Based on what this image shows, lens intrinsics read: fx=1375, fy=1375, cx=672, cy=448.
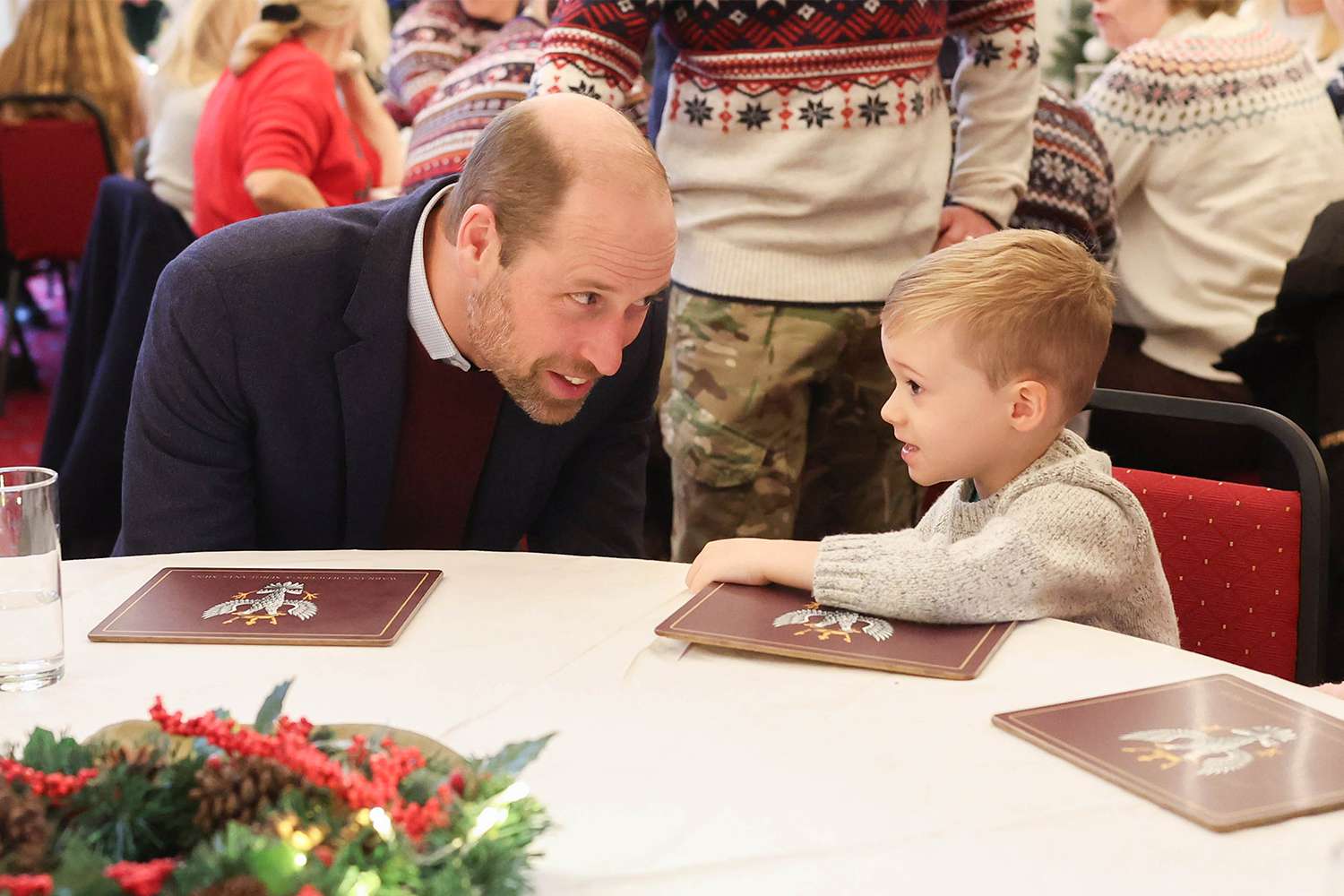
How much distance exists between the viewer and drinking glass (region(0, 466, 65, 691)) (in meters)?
1.04

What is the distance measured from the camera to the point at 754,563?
1.33 meters

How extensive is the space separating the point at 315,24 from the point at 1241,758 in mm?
2906

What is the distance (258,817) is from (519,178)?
42.6 inches

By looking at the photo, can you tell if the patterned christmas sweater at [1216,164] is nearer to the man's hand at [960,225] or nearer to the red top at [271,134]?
the man's hand at [960,225]

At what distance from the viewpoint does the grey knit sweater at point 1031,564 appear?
1235 mm

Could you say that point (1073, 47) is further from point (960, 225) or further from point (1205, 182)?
point (960, 225)

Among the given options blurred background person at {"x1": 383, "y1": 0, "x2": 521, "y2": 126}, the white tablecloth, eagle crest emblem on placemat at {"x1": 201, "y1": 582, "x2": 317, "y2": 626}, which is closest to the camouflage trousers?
the white tablecloth

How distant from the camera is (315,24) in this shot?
3.28 meters

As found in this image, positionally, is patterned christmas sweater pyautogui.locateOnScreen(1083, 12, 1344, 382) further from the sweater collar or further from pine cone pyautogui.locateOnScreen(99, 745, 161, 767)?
pine cone pyautogui.locateOnScreen(99, 745, 161, 767)

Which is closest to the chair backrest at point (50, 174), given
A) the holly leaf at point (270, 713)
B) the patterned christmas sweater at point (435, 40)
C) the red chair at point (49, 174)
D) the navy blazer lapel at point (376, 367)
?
the red chair at point (49, 174)

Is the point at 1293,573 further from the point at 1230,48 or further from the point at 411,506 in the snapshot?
the point at 1230,48

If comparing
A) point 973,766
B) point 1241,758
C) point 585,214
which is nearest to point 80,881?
point 973,766

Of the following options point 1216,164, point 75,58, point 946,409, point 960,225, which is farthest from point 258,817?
point 75,58

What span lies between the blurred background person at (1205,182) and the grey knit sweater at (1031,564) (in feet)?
4.01
